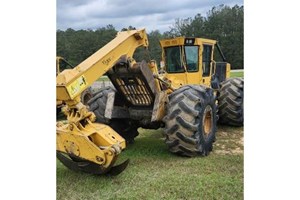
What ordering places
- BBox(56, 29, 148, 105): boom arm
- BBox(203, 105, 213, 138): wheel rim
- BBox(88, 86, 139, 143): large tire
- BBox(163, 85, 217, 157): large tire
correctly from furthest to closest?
BBox(88, 86, 139, 143): large tire, BBox(203, 105, 213, 138): wheel rim, BBox(163, 85, 217, 157): large tire, BBox(56, 29, 148, 105): boom arm

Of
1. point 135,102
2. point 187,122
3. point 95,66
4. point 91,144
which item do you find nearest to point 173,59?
point 135,102

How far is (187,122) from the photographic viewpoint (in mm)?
3635

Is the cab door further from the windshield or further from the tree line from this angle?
the tree line

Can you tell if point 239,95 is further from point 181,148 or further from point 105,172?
point 105,172

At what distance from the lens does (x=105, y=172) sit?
313cm

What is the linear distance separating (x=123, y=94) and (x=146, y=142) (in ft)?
3.18

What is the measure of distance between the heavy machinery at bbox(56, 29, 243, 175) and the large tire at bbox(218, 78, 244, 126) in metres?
0.02

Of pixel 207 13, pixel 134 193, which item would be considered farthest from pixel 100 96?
pixel 207 13

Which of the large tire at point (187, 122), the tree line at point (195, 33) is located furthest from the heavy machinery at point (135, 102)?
the tree line at point (195, 33)

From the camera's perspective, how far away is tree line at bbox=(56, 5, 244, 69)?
7.63 ft

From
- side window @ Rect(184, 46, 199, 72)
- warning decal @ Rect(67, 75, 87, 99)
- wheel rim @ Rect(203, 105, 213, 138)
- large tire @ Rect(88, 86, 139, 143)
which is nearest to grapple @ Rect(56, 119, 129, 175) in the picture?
warning decal @ Rect(67, 75, 87, 99)

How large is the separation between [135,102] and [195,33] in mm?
1101

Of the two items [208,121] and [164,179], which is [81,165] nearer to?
[164,179]

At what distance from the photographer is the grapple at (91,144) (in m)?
2.94
